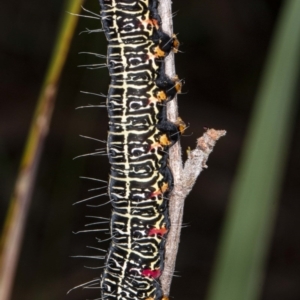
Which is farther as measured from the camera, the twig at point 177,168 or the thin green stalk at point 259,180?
the twig at point 177,168

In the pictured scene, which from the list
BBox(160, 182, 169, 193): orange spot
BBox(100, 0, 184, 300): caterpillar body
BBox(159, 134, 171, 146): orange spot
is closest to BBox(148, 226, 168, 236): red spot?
BBox(100, 0, 184, 300): caterpillar body

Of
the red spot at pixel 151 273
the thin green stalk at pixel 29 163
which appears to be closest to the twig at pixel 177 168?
the red spot at pixel 151 273

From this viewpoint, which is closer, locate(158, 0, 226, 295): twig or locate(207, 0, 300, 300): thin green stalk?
locate(207, 0, 300, 300): thin green stalk

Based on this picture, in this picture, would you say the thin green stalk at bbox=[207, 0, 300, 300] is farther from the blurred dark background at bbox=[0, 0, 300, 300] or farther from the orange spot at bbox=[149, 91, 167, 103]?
the blurred dark background at bbox=[0, 0, 300, 300]

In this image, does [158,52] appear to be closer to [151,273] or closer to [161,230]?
[161,230]

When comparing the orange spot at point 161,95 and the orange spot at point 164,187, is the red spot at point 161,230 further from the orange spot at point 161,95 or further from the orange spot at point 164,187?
the orange spot at point 161,95

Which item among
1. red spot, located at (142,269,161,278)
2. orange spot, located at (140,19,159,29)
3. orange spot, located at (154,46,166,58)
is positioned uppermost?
orange spot, located at (140,19,159,29)
